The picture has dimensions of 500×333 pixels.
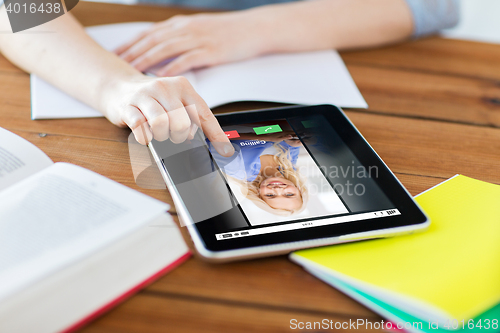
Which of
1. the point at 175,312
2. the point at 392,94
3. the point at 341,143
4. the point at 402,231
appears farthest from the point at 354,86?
the point at 175,312

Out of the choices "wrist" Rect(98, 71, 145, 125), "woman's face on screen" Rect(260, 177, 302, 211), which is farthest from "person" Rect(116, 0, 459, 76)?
"woman's face on screen" Rect(260, 177, 302, 211)

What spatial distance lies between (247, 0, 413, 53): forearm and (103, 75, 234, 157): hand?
300mm

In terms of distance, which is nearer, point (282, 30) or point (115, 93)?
point (115, 93)

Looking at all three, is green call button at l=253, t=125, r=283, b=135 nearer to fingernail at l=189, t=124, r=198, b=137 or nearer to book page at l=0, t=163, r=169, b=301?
fingernail at l=189, t=124, r=198, b=137

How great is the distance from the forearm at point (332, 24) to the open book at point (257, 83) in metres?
0.03

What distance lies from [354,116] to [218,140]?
0.24 metres

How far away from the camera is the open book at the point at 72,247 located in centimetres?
29

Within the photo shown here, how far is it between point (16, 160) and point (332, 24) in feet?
1.99

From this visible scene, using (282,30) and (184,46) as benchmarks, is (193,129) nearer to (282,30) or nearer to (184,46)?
(184,46)

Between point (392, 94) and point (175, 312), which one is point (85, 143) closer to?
point (175, 312)

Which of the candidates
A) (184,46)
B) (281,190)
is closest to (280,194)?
(281,190)

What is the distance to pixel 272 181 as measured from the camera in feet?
1.40

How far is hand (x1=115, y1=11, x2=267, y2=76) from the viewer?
66 cm

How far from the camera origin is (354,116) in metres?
0.61
